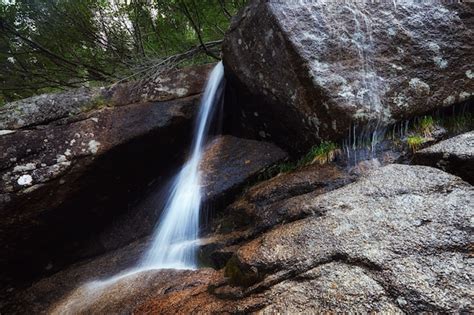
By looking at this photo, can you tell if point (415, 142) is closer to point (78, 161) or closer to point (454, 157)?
point (454, 157)

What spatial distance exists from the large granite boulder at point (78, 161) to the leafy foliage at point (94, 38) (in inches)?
71.1

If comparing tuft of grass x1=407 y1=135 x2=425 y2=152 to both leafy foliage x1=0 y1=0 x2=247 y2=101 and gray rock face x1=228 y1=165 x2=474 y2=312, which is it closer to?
gray rock face x1=228 y1=165 x2=474 y2=312

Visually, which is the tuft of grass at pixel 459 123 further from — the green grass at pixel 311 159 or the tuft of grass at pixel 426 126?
the green grass at pixel 311 159

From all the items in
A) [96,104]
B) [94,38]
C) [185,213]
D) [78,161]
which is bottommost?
[185,213]

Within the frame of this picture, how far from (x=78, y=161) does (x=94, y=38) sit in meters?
4.38

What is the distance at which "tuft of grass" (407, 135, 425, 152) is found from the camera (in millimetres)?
3746

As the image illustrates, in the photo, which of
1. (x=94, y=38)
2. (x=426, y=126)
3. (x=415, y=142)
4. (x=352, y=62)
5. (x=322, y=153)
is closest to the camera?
(x=415, y=142)

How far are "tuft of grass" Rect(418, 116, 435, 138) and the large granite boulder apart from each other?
315 cm

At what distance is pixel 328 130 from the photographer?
Answer: 4.13 m

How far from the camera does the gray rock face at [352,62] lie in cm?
409

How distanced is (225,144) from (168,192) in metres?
1.13

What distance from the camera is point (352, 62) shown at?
14.0 ft

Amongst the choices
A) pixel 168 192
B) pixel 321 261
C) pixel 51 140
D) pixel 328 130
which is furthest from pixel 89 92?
pixel 321 261

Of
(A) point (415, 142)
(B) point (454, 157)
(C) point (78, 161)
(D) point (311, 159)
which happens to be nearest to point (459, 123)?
(A) point (415, 142)
